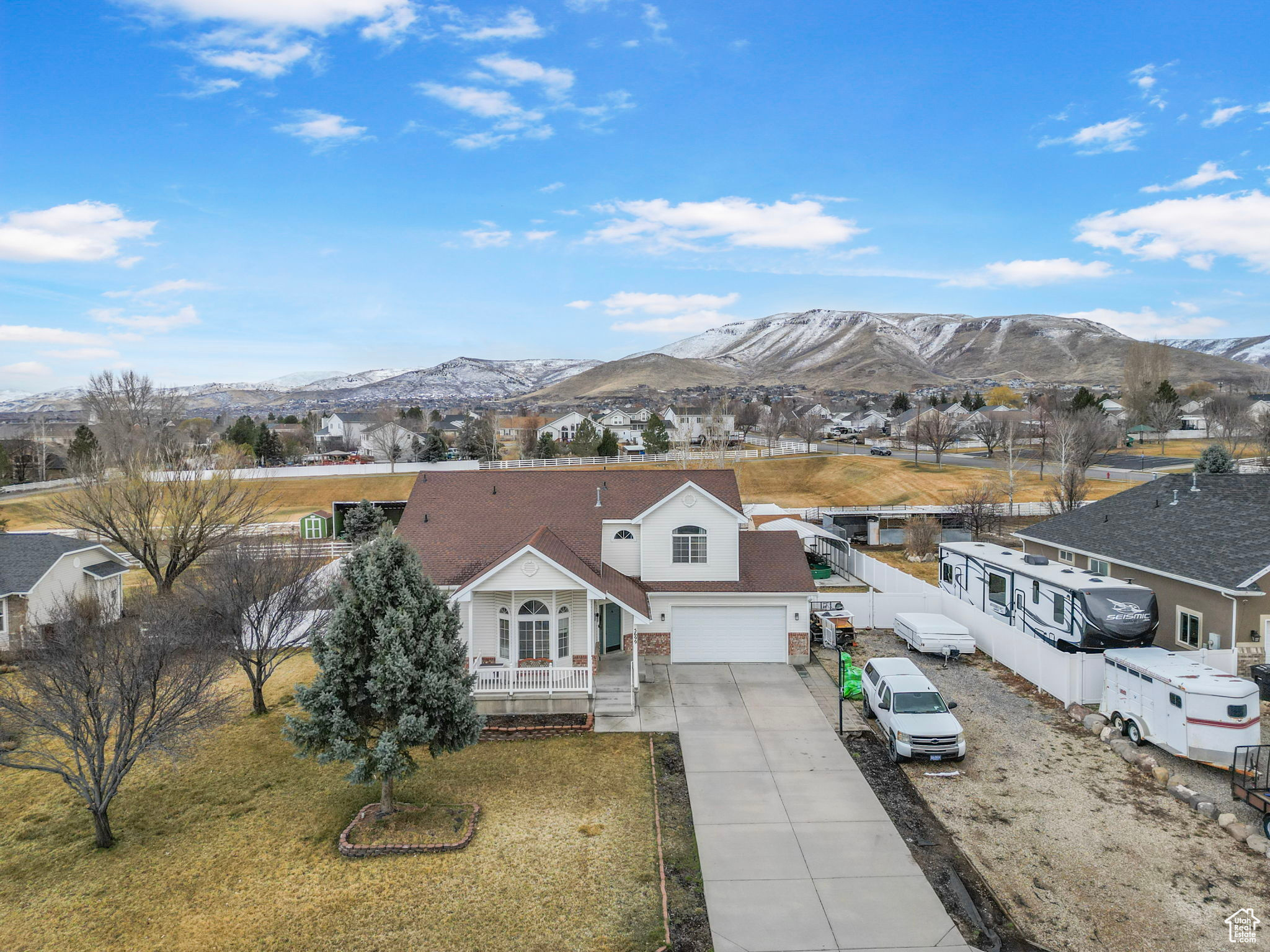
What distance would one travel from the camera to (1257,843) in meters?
11.6

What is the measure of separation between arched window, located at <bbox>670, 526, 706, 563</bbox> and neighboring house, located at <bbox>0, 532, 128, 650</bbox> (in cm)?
1871

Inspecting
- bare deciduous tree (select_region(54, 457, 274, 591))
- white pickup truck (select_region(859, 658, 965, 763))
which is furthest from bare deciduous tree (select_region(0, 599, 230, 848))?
bare deciduous tree (select_region(54, 457, 274, 591))

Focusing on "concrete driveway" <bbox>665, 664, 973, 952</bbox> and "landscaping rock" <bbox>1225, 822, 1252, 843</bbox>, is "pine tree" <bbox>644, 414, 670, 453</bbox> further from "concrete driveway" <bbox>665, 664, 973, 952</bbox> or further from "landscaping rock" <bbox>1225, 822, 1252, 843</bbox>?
"landscaping rock" <bbox>1225, 822, 1252, 843</bbox>

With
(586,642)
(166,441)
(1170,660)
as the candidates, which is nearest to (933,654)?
(1170,660)

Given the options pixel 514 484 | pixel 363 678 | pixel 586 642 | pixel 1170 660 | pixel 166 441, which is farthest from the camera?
pixel 166 441

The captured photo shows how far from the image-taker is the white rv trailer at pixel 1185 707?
13656 mm

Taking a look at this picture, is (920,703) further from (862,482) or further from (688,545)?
(862,482)

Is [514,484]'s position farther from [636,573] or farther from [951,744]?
[951,744]

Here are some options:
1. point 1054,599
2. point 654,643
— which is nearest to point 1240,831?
point 1054,599

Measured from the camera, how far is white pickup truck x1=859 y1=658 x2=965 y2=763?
14.9m

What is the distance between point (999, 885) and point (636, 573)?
555 inches

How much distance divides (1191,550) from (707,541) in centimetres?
1431

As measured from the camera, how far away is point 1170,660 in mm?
15625

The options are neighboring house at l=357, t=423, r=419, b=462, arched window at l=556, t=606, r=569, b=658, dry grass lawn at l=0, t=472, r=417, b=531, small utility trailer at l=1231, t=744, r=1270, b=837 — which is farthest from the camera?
neighboring house at l=357, t=423, r=419, b=462
